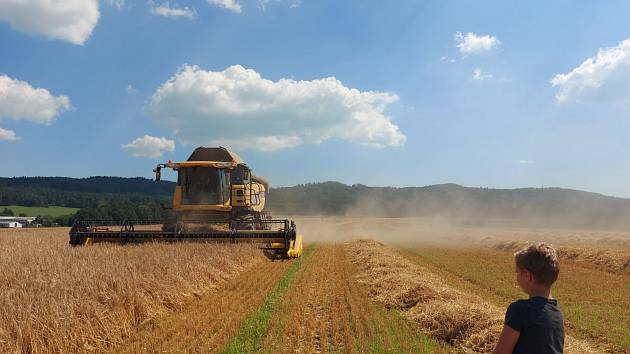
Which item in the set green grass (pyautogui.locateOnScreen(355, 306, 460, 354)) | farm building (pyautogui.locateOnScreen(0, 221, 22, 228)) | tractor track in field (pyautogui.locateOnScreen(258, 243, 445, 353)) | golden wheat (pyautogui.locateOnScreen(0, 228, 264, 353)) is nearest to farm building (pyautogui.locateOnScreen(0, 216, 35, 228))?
farm building (pyautogui.locateOnScreen(0, 221, 22, 228))

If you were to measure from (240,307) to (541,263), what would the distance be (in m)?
6.69

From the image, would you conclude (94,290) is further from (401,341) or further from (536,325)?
(536,325)

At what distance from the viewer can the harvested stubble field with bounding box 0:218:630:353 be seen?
19.5 feet

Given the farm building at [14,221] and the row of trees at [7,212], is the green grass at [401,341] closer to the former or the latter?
the farm building at [14,221]

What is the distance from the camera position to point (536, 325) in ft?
8.17

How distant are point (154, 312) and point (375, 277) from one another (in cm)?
683

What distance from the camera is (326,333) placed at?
688cm

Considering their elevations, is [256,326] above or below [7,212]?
below

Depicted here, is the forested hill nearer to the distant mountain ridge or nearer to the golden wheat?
the distant mountain ridge

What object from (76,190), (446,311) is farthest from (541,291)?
(76,190)

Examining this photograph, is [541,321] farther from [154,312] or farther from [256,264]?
[256,264]

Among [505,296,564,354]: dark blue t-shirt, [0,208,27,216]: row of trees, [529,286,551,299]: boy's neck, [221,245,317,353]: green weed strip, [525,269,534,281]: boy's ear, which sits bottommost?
Result: [221,245,317,353]: green weed strip

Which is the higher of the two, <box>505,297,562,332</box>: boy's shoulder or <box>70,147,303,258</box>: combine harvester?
<box>70,147,303,258</box>: combine harvester

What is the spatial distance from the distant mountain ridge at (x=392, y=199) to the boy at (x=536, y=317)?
173 feet
